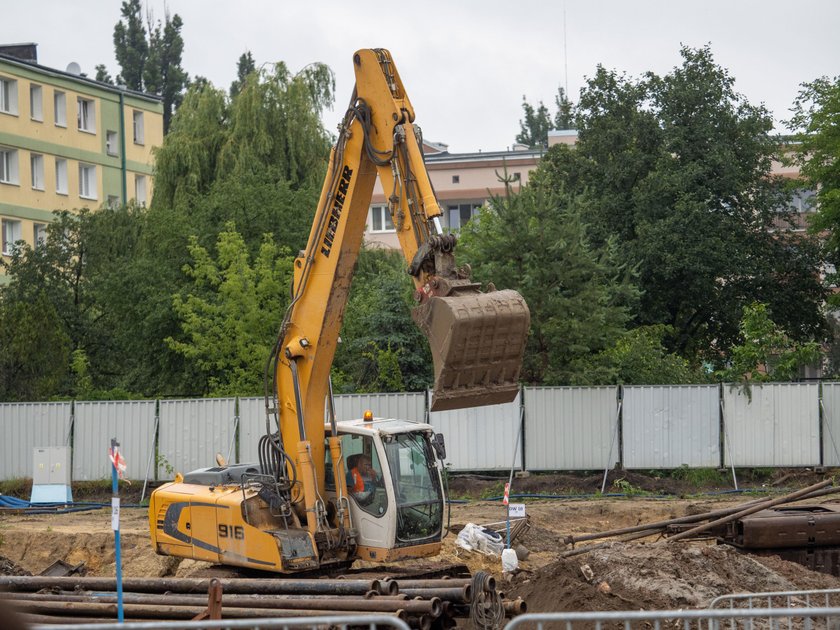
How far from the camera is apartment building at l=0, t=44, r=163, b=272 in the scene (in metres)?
52.2

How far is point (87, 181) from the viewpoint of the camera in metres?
57.4

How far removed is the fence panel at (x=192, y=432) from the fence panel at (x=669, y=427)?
8930mm

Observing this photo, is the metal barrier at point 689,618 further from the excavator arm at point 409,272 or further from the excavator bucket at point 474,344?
the excavator arm at point 409,272

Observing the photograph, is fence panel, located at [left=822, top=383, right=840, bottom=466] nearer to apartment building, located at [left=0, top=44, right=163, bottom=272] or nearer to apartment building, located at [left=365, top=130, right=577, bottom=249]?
apartment building, located at [left=0, top=44, right=163, bottom=272]

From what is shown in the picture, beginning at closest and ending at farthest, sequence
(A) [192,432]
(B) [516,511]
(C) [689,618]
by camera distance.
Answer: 1. (C) [689,618]
2. (B) [516,511]
3. (A) [192,432]

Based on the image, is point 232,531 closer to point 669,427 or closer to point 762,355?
point 669,427

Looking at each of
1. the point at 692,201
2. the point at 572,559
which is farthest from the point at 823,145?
the point at 572,559

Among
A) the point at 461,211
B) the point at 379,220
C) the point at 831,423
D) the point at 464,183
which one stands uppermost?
the point at 464,183

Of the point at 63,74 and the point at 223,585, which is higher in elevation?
the point at 63,74

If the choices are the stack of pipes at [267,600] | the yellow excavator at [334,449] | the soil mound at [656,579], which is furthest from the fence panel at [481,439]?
the stack of pipes at [267,600]

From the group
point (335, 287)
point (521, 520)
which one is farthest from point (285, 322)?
point (521, 520)

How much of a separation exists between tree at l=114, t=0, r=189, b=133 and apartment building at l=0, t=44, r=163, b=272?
2045 cm

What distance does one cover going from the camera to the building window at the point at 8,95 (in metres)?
51.2

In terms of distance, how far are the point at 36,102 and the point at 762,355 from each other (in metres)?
37.7
